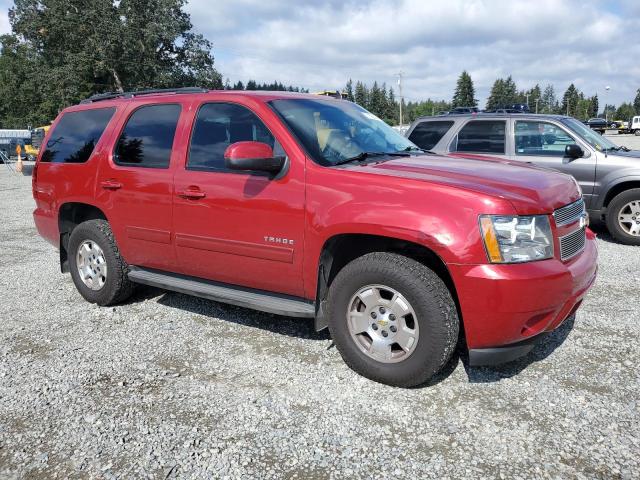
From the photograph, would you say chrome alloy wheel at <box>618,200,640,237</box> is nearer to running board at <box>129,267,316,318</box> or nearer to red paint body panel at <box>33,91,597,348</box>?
red paint body panel at <box>33,91,597,348</box>

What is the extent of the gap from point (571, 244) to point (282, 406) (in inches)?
81.9

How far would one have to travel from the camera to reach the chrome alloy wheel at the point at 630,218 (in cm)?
712

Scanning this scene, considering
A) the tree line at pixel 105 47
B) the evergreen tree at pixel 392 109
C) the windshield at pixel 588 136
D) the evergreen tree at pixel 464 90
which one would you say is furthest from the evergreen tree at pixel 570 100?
the windshield at pixel 588 136

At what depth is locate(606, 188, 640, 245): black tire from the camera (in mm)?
7118

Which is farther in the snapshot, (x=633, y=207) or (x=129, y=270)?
(x=633, y=207)

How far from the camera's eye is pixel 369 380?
340 cm

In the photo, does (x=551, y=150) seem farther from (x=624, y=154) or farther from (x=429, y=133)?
(x=429, y=133)

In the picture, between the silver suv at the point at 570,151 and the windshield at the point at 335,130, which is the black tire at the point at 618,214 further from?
the windshield at the point at 335,130

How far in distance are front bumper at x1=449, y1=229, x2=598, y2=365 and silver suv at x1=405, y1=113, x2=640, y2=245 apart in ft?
15.6

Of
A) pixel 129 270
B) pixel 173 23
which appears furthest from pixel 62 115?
pixel 173 23

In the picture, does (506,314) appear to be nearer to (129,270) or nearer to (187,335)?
(187,335)

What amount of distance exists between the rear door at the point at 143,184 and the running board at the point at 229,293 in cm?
10

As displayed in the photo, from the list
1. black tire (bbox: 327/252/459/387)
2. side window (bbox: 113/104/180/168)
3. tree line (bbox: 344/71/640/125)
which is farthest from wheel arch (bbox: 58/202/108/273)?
tree line (bbox: 344/71/640/125)

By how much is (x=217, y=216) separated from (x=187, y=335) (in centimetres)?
110
